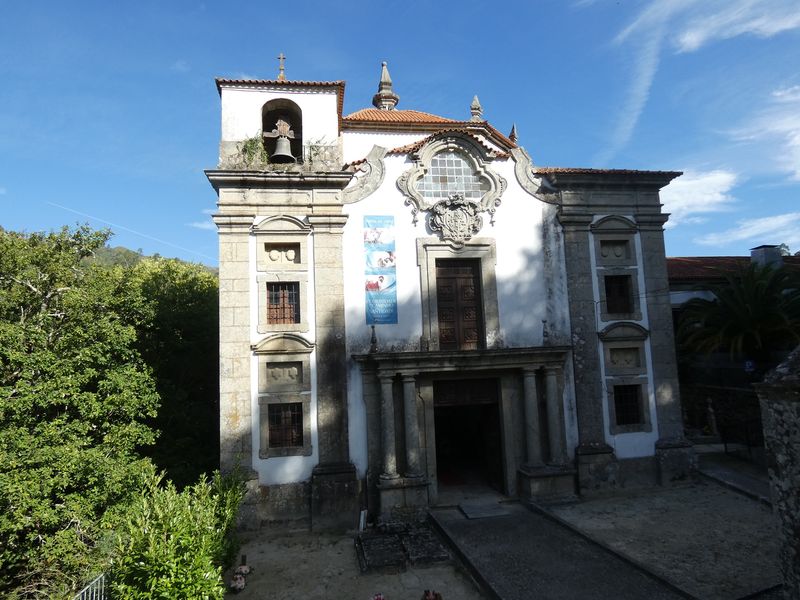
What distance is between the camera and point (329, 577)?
9.66m

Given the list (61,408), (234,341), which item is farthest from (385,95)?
(61,408)

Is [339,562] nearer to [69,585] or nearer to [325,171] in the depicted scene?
[69,585]

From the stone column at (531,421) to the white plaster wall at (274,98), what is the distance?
8.37m

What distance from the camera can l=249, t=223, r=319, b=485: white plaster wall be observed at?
12.2 m

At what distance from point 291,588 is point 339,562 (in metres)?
1.29

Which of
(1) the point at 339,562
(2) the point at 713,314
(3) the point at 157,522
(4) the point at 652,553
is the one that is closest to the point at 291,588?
(1) the point at 339,562

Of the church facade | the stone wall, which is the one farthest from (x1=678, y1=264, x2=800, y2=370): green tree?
the stone wall

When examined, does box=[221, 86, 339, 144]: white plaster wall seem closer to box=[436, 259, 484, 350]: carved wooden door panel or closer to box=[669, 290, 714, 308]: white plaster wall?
box=[436, 259, 484, 350]: carved wooden door panel

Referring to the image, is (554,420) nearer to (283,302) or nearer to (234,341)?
(283,302)

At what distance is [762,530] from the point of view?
10477 mm

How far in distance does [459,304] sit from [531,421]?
12.0ft

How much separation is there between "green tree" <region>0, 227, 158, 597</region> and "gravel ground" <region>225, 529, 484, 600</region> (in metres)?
3.48

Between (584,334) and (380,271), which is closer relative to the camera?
(380,271)

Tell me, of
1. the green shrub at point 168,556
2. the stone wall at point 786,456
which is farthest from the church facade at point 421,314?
the stone wall at point 786,456
